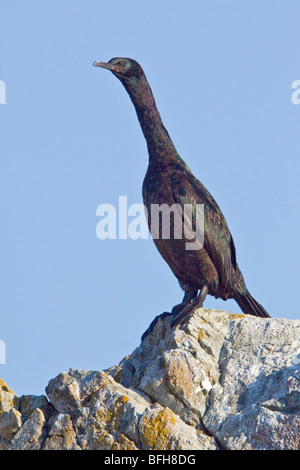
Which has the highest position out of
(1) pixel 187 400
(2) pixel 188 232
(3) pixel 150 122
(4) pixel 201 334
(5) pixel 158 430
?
(3) pixel 150 122

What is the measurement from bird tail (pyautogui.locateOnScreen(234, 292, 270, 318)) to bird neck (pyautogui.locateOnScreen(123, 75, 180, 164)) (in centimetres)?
198

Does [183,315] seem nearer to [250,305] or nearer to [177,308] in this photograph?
[177,308]

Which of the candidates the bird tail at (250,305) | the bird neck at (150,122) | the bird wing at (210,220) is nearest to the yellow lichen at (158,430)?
the bird wing at (210,220)

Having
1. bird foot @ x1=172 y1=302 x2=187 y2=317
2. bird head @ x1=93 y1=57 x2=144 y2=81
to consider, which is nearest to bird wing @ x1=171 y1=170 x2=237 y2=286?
bird foot @ x1=172 y1=302 x2=187 y2=317

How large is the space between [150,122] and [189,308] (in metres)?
2.79

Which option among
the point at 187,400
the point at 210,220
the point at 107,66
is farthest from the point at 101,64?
the point at 187,400

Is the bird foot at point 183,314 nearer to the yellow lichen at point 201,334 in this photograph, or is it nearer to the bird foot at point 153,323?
the bird foot at point 153,323

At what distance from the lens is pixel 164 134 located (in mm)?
12812

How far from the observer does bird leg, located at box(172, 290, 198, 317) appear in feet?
38.2

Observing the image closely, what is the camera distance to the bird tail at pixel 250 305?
41.1ft

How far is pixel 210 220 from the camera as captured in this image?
1234 cm

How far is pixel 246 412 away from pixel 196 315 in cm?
186

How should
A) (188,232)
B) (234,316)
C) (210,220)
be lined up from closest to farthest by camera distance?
(234,316) < (188,232) < (210,220)
